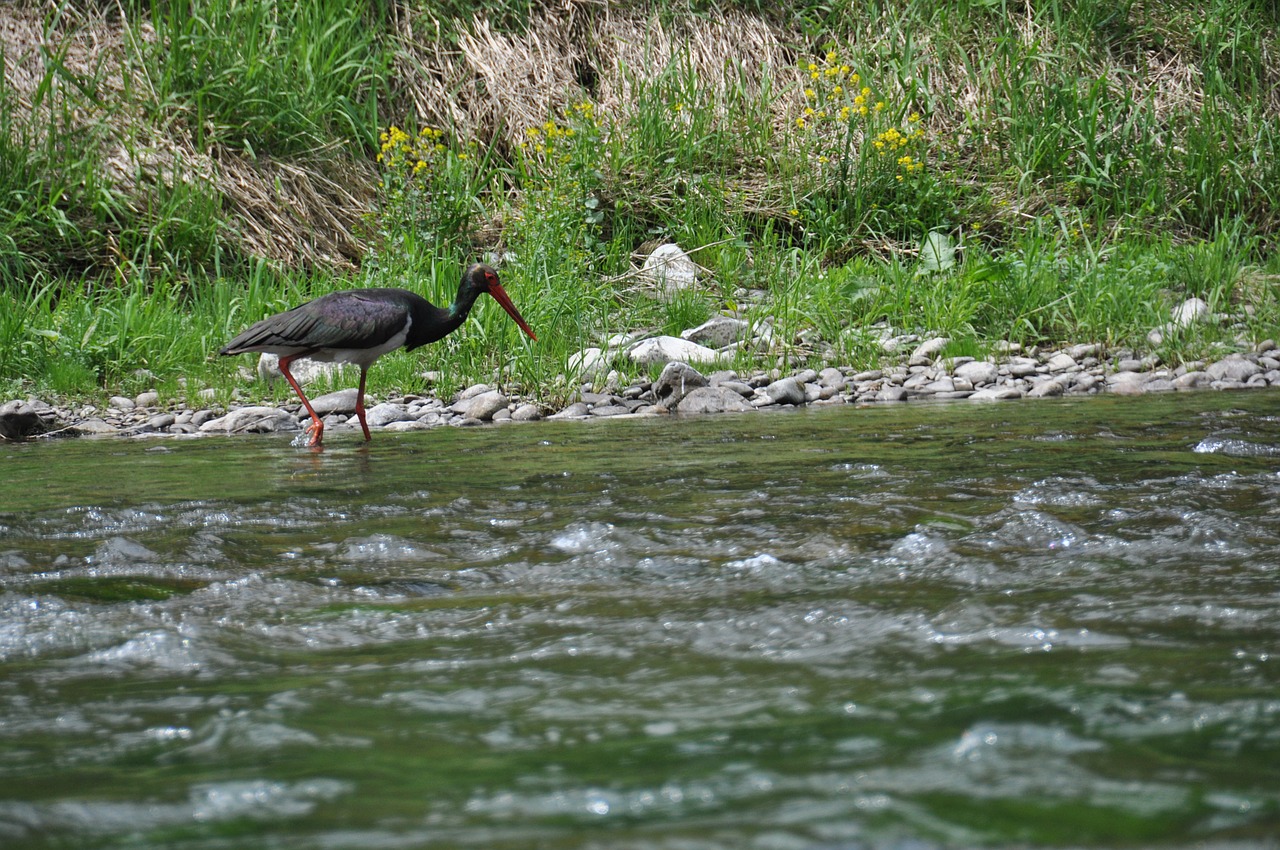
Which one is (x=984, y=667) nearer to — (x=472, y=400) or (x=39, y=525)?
(x=39, y=525)

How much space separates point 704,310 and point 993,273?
1.87m

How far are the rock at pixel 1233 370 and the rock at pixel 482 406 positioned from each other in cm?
383

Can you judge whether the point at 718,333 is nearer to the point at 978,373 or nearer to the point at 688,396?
the point at 688,396

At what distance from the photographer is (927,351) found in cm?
743

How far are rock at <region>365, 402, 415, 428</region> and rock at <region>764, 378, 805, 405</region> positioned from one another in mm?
1902

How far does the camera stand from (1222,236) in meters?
8.24

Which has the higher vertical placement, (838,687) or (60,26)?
(60,26)

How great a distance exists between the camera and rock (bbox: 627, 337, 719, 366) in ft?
23.3

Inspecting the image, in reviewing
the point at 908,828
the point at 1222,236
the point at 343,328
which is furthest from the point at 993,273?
the point at 908,828

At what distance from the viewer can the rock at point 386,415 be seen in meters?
6.57

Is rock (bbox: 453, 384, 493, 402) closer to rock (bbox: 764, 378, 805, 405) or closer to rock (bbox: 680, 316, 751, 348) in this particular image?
rock (bbox: 680, 316, 751, 348)

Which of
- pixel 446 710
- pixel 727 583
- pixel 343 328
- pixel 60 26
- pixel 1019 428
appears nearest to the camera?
pixel 446 710

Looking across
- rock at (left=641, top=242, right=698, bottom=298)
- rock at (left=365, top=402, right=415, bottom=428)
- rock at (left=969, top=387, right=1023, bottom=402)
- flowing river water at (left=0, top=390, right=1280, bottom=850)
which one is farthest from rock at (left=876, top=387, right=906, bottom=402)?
flowing river water at (left=0, top=390, right=1280, bottom=850)

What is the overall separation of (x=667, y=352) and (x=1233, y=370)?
10.1ft
